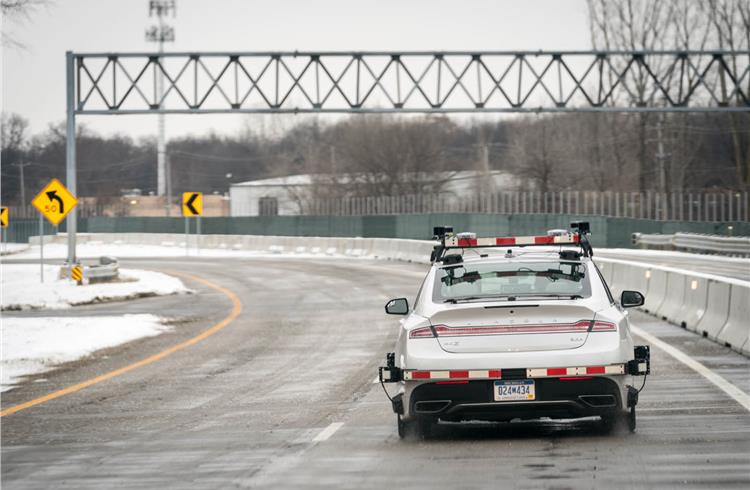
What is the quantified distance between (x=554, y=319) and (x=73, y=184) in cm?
3076

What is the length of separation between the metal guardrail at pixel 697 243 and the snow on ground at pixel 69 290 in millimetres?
21429

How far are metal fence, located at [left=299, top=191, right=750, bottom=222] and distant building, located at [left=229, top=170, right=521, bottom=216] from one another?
21680 mm

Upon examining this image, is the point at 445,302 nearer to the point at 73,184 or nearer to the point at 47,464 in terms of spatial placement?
the point at 47,464

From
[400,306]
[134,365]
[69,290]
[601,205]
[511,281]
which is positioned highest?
[601,205]

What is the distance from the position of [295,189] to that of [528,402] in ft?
350

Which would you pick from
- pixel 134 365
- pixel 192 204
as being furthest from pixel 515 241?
pixel 192 204

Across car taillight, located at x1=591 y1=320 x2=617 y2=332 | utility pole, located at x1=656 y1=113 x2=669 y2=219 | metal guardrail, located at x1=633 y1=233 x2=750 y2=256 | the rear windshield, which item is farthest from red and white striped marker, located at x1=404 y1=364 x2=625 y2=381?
utility pole, located at x1=656 y1=113 x2=669 y2=219

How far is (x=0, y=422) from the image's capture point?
12.1 meters

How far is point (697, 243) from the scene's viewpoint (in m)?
51.6

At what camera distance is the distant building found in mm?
107000

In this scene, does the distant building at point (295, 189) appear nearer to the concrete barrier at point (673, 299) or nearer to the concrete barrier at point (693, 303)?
the concrete barrier at point (673, 299)

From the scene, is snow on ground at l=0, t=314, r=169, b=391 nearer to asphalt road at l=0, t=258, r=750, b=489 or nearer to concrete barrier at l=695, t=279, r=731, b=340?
asphalt road at l=0, t=258, r=750, b=489

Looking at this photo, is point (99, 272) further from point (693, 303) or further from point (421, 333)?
point (421, 333)

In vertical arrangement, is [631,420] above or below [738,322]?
below
